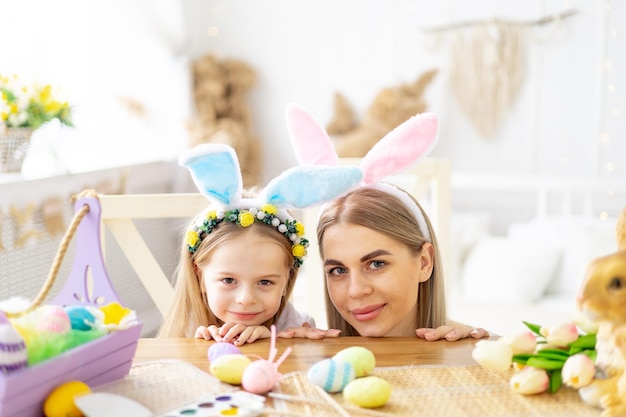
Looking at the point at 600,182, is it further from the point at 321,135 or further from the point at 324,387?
the point at 324,387

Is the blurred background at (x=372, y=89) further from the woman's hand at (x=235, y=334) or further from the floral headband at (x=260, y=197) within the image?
the woman's hand at (x=235, y=334)

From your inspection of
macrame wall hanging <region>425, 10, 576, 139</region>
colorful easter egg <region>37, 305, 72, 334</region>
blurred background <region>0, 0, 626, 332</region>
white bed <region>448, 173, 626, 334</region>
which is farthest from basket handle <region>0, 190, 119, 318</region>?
macrame wall hanging <region>425, 10, 576, 139</region>

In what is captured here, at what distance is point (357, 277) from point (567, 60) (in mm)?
2538

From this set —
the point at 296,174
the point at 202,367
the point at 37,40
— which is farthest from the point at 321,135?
the point at 37,40

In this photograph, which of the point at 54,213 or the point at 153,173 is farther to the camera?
the point at 153,173

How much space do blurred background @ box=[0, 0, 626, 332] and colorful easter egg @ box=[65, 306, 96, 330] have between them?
7.32ft

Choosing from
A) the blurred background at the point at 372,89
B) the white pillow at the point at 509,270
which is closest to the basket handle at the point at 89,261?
the blurred background at the point at 372,89

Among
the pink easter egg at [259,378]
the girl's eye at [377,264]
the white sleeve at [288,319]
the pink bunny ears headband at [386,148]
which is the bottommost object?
the white sleeve at [288,319]

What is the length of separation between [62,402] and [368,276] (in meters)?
0.69

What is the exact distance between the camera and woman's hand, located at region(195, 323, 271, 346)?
1.24 metres

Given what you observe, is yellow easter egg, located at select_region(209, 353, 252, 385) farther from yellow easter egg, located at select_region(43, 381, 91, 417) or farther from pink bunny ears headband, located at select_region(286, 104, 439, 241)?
pink bunny ears headband, located at select_region(286, 104, 439, 241)

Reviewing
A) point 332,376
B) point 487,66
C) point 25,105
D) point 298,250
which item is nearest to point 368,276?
point 298,250

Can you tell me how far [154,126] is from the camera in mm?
3846

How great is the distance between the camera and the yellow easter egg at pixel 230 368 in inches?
38.7
